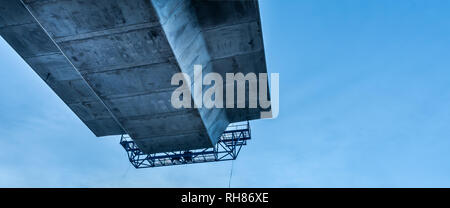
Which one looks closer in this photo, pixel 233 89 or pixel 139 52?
pixel 139 52

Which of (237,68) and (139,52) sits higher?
(237,68)

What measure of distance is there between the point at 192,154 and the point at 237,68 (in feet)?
26.8

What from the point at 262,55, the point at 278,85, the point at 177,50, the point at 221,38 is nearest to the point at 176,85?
the point at 177,50

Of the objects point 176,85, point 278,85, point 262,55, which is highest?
point 278,85

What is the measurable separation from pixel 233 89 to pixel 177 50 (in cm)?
456

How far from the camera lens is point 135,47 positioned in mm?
10516

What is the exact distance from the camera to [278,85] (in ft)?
51.3

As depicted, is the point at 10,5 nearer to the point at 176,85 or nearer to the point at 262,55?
the point at 176,85

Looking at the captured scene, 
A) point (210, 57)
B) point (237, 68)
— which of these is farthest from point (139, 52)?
point (237, 68)

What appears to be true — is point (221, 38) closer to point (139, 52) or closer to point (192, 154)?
point (139, 52)

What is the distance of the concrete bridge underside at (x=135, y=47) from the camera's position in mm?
9523

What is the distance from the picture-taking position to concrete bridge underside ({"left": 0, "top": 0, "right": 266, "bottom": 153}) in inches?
375

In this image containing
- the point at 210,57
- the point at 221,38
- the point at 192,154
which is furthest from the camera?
the point at 192,154

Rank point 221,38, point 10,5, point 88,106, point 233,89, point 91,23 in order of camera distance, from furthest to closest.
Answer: point 88,106
point 233,89
point 221,38
point 10,5
point 91,23
